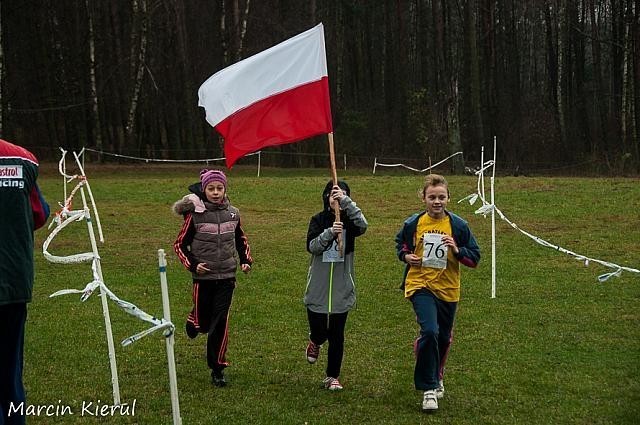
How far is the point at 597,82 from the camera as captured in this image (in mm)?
52875

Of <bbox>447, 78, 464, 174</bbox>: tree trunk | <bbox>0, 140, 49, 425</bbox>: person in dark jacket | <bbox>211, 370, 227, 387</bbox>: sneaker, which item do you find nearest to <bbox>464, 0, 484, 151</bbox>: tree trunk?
<bbox>447, 78, 464, 174</bbox>: tree trunk

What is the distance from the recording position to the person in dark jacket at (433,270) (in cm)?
650

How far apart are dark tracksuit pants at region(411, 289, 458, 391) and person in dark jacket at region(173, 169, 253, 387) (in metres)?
1.69

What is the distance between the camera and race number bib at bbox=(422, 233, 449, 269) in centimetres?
665

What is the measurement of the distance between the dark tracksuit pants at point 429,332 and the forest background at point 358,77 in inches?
1101

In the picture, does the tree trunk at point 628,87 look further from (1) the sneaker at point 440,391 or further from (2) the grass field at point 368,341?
(1) the sneaker at point 440,391

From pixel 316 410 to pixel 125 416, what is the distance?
57.9 inches

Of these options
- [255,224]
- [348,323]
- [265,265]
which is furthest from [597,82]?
[348,323]

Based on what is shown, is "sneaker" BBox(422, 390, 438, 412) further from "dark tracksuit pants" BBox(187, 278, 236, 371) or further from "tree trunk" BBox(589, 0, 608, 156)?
"tree trunk" BBox(589, 0, 608, 156)

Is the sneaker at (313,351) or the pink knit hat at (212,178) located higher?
the pink knit hat at (212,178)

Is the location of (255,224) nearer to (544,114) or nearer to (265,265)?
(265,265)

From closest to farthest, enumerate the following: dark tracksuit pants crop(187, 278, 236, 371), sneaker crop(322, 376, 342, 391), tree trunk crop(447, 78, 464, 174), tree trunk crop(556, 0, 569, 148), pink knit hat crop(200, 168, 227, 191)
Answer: sneaker crop(322, 376, 342, 391) → dark tracksuit pants crop(187, 278, 236, 371) → pink knit hat crop(200, 168, 227, 191) → tree trunk crop(447, 78, 464, 174) → tree trunk crop(556, 0, 569, 148)

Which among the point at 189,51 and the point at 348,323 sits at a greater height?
the point at 189,51

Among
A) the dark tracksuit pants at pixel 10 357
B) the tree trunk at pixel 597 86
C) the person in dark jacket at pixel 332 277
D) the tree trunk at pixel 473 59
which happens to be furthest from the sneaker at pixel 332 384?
the tree trunk at pixel 597 86
